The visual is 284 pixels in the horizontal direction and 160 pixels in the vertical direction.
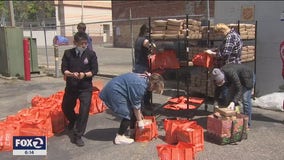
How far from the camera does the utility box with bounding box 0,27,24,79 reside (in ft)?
44.8

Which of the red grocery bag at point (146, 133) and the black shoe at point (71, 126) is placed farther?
the black shoe at point (71, 126)

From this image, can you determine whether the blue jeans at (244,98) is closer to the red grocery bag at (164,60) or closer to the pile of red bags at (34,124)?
the red grocery bag at (164,60)

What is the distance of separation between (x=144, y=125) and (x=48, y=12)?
59704 mm

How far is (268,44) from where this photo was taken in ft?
31.2

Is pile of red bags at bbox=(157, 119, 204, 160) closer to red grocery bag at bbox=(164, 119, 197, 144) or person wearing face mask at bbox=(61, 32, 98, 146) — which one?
red grocery bag at bbox=(164, 119, 197, 144)

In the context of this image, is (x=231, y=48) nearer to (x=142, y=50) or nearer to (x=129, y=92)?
(x=142, y=50)

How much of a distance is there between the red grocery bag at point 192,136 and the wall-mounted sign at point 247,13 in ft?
15.9

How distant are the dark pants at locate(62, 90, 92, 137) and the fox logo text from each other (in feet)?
6.44

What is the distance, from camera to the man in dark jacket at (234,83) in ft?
20.2

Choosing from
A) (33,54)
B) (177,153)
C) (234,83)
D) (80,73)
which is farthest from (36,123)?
(33,54)

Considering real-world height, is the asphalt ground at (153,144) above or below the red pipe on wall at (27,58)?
below

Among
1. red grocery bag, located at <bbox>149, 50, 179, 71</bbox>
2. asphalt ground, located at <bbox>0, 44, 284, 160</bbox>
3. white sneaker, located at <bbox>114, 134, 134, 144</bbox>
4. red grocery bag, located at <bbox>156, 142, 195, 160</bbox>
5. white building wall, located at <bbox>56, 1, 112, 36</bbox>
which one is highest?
white building wall, located at <bbox>56, 1, 112, 36</bbox>

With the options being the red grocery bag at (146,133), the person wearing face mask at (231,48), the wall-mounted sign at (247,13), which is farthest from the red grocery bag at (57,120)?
the wall-mounted sign at (247,13)

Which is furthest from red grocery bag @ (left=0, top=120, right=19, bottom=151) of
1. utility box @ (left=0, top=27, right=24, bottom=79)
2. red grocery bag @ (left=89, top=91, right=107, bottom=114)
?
utility box @ (left=0, top=27, right=24, bottom=79)
